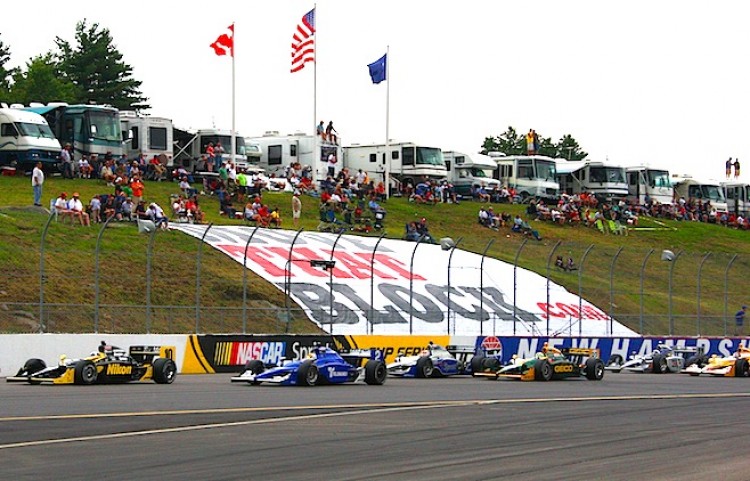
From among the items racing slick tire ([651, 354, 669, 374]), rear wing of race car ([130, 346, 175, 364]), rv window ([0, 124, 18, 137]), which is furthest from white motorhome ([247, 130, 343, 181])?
rear wing of race car ([130, 346, 175, 364])

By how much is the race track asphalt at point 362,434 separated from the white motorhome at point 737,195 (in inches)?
2530

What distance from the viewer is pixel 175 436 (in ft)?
46.4

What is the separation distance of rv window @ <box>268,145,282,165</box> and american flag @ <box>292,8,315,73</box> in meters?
7.83

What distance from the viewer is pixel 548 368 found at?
91.8 ft

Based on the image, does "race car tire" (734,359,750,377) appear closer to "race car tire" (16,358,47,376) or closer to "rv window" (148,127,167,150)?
"race car tire" (16,358,47,376)

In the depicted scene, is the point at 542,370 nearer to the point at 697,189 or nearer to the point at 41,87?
the point at 697,189

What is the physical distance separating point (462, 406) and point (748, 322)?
28.9 meters

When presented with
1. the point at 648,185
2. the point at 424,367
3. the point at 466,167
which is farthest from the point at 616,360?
the point at 648,185

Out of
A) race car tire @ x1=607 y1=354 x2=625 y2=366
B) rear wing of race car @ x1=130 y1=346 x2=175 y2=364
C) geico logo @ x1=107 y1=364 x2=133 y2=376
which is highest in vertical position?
rear wing of race car @ x1=130 y1=346 x2=175 y2=364

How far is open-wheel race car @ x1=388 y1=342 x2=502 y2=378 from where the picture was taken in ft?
95.2

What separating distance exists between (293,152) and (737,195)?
118ft

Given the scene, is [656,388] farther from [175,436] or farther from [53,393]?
[175,436]

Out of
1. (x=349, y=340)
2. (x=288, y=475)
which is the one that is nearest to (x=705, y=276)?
(x=349, y=340)

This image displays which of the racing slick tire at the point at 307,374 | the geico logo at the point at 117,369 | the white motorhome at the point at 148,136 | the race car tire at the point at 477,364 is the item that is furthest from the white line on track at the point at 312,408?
the white motorhome at the point at 148,136
